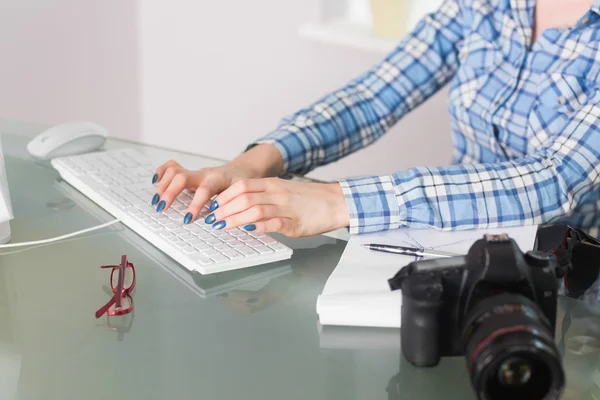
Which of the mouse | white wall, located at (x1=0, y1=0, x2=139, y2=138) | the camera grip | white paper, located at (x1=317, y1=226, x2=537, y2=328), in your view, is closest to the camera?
the camera grip

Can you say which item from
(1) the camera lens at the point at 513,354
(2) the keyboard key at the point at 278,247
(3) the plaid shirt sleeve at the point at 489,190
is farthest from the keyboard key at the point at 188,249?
(1) the camera lens at the point at 513,354

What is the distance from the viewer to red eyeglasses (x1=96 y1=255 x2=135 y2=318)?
0.90 meters

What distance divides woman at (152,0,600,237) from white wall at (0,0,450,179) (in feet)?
2.75

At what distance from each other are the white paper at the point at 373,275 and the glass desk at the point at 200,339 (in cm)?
2

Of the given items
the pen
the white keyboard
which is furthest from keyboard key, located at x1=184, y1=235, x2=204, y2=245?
the pen

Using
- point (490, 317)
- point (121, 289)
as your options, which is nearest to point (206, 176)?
point (121, 289)

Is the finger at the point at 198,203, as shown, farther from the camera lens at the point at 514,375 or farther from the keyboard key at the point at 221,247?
the camera lens at the point at 514,375

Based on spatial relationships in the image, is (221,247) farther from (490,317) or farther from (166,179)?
(490,317)

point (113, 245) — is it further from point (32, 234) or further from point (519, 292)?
point (519, 292)

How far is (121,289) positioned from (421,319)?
0.37m

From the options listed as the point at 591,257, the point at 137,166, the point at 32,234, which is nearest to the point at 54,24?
the point at 137,166

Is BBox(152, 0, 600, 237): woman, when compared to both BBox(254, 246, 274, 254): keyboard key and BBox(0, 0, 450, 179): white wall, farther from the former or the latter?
BBox(0, 0, 450, 179): white wall

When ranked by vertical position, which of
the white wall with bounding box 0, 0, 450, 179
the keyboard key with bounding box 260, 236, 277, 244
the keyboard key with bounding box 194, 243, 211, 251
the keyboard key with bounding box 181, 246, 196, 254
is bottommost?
the white wall with bounding box 0, 0, 450, 179

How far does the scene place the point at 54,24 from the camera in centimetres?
257
